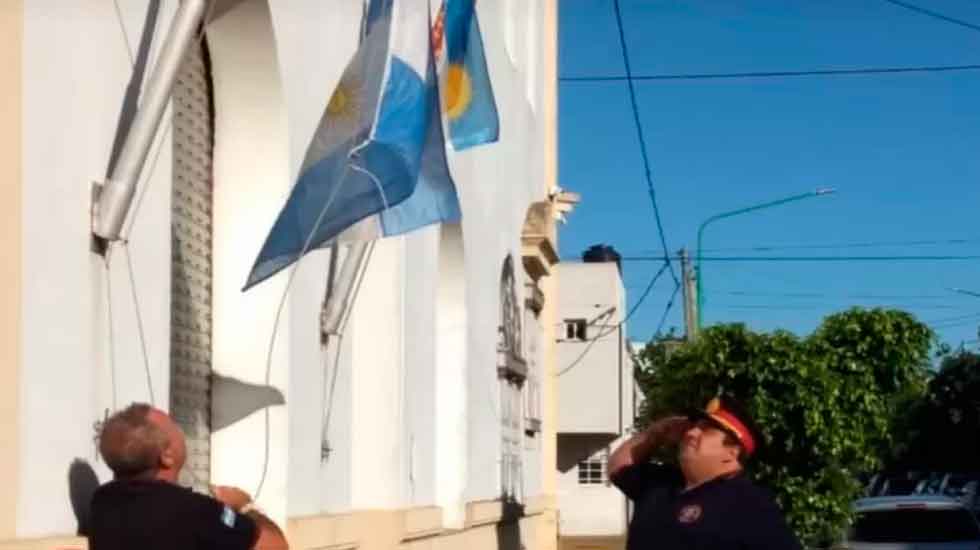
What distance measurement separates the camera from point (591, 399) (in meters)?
44.5

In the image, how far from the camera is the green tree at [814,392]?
17.1 meters

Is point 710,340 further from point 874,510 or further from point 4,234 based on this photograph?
point 4,234

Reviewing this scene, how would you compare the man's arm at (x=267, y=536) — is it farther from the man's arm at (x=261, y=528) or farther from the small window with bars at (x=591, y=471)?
the small window with bars at (x=591, y=471)

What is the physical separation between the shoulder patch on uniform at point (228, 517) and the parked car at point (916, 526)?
1099 centimetres

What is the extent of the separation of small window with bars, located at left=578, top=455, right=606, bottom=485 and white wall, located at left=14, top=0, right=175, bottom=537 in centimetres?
3995

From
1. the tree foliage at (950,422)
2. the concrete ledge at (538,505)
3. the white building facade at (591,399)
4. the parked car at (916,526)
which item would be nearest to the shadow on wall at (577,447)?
the white building facade at (591,399)

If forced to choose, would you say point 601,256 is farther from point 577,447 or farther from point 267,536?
point 267,536

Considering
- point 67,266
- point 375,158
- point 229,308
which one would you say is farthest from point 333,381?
point 67,266

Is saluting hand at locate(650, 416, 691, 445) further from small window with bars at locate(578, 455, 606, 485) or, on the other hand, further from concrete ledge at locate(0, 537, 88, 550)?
small window with bars at locate(578, 455, 606, 485)

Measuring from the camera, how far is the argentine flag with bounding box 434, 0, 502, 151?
10898 mm

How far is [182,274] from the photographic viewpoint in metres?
7.96

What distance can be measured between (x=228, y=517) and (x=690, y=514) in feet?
7.29

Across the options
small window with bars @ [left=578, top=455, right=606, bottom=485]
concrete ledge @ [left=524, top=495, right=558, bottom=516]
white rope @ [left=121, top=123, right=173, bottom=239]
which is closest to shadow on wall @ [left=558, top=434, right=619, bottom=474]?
small window with bars @ [left=578, top=455, right=606, bottom=485]

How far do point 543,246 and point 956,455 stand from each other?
55.2 metres
